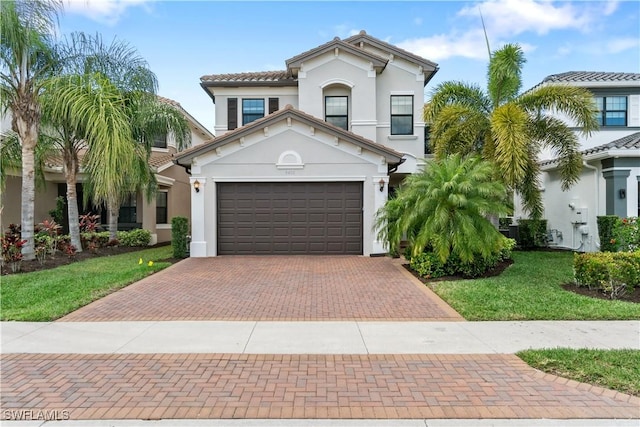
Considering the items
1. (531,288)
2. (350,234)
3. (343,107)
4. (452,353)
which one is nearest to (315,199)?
(350,234)

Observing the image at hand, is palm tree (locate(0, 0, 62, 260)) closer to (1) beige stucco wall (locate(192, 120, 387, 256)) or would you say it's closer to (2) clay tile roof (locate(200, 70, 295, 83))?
(1) beige stucco wall (locate(192, 120, 387, 256))

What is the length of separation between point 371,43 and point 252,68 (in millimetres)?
6421

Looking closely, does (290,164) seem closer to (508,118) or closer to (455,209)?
(455,209)

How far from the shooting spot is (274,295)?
867 cm

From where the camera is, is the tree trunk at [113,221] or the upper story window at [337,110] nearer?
the tree trunk at [113,221]

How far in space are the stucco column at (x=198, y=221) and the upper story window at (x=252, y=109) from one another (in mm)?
5854

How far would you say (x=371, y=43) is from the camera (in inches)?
726

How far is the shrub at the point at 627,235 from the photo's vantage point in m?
12.1

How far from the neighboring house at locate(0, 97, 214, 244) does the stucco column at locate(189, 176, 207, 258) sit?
498 centimetres

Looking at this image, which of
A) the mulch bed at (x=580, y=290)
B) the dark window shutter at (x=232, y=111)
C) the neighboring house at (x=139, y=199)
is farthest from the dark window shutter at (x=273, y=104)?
the mulch bed at (x=580, y=290)

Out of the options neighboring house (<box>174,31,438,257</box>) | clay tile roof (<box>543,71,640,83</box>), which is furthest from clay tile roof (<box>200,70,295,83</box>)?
clay tile roof (<box>543,71,640,83</box>)

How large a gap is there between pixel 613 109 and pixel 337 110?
12851mm

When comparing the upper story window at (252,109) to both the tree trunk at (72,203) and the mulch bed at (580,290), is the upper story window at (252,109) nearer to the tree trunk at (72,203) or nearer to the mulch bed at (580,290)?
the tree trunk at (72,203)

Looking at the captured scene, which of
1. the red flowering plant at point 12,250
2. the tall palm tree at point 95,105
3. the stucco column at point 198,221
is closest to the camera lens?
the red flowering plant at point 12,250
